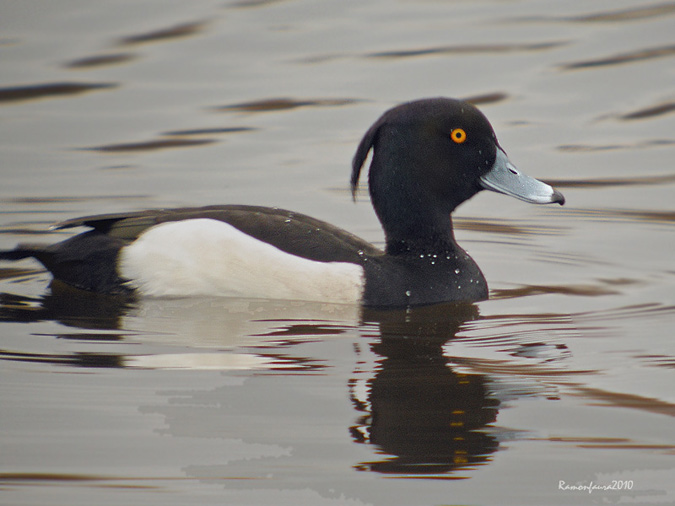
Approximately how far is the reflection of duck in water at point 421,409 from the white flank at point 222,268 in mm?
556

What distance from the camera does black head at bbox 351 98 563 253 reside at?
6.22 meters

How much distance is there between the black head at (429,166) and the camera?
6223mm

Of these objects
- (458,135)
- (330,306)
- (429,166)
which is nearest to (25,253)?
(330,306)

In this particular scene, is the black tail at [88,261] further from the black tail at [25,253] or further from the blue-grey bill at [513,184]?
the blue-grey bill at [513,184]

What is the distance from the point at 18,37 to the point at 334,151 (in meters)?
5.36

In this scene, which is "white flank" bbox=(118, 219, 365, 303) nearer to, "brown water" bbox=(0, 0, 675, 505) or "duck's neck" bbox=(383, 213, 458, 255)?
"brown water" bbox=(0, 0, 675, 505)

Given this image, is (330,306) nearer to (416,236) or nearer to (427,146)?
(416,236)

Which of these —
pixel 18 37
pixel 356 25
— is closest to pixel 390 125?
pixel 356 25

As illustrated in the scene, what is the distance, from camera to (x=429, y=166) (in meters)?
6.28

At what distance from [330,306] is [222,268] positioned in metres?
0.60

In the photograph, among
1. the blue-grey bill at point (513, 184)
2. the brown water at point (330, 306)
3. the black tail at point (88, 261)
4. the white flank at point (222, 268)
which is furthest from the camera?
the blue-grey bill at point (513, 184)

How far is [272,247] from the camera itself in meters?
6.00

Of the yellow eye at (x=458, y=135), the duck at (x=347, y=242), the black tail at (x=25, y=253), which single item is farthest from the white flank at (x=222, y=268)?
the yellow eye at (x=458, y=135)

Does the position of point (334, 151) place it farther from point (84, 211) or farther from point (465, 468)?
point (465, 468)
